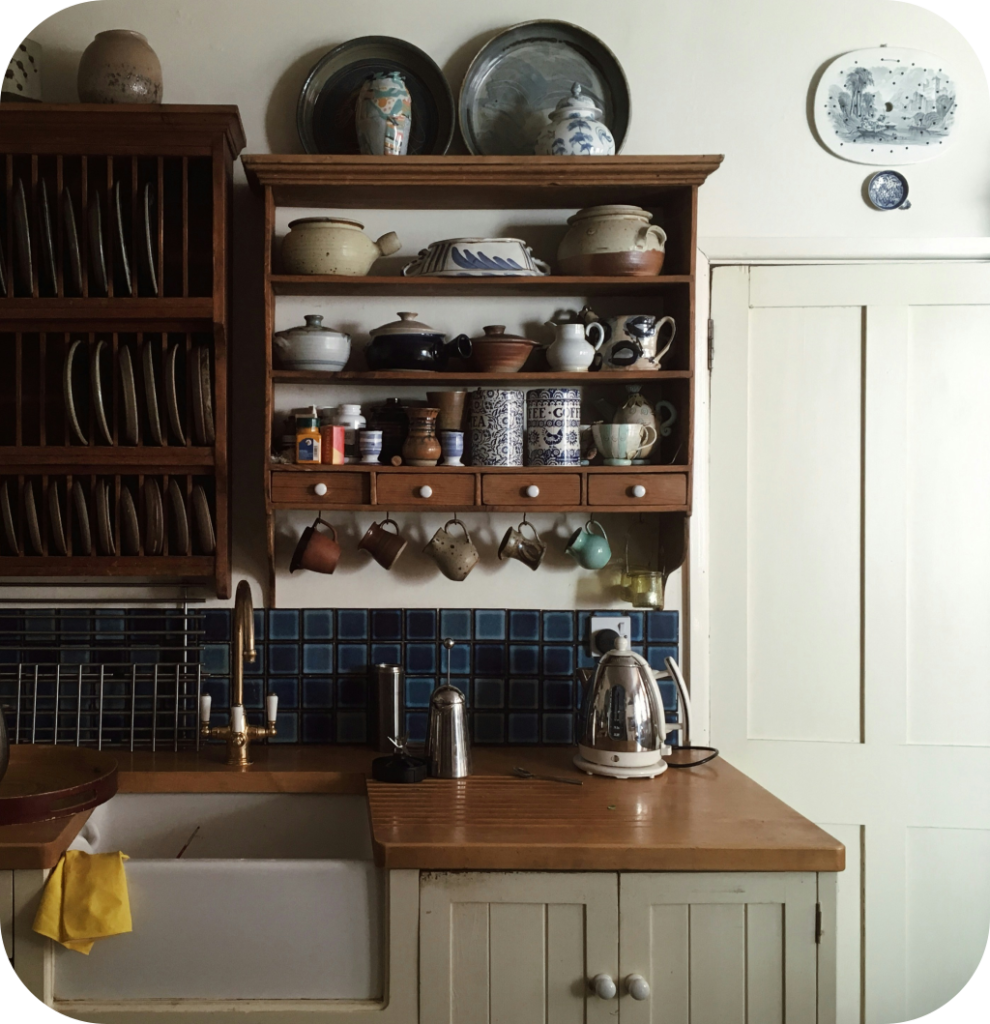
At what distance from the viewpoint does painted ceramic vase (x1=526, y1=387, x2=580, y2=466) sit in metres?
2.10

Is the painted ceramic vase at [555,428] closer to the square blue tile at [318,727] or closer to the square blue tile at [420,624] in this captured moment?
the square blue tile at [420,624]

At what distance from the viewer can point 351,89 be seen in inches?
87.2

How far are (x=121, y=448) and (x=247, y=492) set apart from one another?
1.07 feet

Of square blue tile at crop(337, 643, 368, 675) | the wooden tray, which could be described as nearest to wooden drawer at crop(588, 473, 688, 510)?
square blue tile at crop(337, 643, 368, 675)

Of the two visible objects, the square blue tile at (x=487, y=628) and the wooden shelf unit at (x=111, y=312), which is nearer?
the wooden shelf unit at (x=111, y=312)

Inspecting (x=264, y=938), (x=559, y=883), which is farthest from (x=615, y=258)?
(x=264, y=938)

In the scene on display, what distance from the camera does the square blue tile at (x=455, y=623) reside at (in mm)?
2279

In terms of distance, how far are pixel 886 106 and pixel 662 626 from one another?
136 centimetres

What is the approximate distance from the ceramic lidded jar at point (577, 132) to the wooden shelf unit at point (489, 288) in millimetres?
55

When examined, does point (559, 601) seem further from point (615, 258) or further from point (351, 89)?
point (351, 89)

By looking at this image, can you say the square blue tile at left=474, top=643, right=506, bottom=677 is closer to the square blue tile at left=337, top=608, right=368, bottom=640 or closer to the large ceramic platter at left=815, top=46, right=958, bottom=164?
the square blue tile at left=337, top=608, right=368, bottom=640

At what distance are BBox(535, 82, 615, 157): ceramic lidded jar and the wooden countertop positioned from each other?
4.40ft

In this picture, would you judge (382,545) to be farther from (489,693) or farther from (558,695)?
(558,695)

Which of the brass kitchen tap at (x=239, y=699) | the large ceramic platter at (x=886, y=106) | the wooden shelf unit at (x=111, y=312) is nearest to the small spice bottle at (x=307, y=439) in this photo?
the wooden shelf unit at (x=111, y=312)
